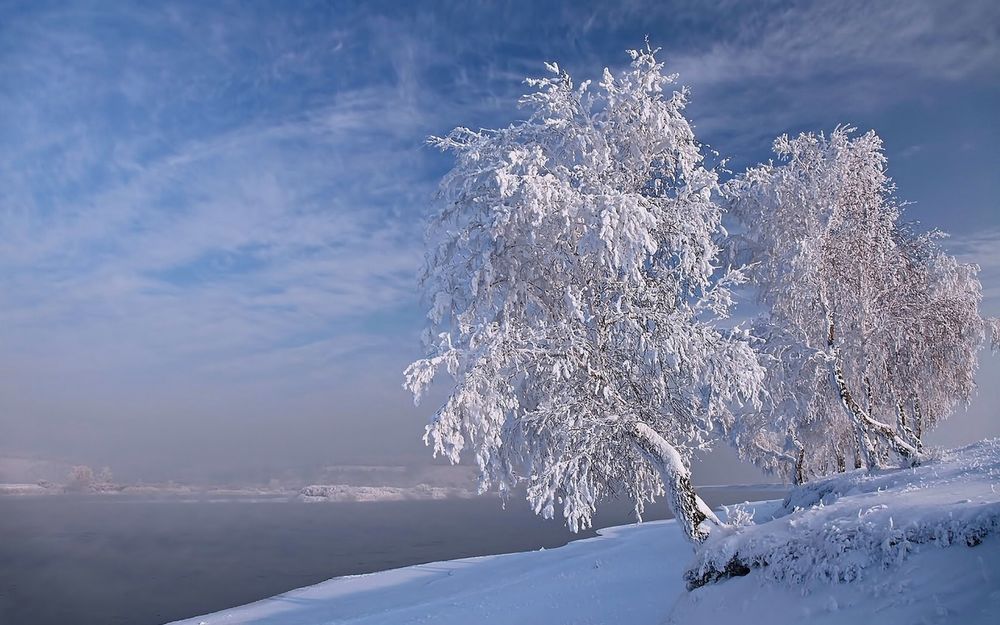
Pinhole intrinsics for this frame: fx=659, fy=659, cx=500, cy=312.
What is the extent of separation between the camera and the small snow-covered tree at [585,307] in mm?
11805

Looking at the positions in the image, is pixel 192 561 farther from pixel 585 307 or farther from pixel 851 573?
pixel 851 573

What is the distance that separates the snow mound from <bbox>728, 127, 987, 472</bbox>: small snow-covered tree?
649 centimetres

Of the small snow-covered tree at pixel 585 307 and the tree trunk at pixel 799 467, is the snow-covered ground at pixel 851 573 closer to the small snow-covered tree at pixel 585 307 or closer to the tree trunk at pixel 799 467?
the small snow-covered tree at pixel 585 307

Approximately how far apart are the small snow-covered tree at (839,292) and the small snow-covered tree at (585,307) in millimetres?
4032

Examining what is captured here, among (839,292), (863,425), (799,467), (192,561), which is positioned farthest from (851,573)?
(192,561)

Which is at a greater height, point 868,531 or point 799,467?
point 868,531

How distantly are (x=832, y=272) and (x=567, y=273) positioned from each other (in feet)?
29.5

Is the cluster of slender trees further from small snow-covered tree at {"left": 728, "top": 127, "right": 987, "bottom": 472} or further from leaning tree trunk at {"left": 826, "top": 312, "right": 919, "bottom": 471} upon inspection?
small snow-covered tree at {"left": 728, "top": 127, "right": 987, "bottom": 472}

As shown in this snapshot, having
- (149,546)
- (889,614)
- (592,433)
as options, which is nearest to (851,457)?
(592,433)

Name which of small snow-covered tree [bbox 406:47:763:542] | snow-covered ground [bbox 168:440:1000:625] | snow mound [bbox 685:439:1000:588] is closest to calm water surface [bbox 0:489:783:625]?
snow-covered ground [bbox 168:440:1000:625]

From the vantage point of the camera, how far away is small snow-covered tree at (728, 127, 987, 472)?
17.4 m

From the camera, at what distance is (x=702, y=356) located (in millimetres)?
12203

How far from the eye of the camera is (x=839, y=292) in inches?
711

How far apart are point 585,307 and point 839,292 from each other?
365 inches
